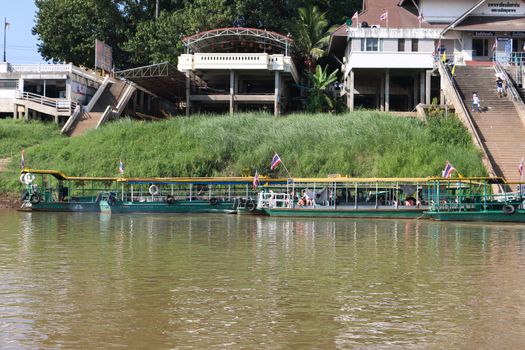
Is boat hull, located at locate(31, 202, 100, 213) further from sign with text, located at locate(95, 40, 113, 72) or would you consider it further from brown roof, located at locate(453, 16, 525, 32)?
brown roof, located at locate(453, 16, 525, 32)

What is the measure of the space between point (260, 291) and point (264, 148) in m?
27.4

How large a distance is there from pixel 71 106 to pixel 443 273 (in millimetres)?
37561

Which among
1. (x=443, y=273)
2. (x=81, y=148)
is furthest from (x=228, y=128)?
(x=443, y=273)

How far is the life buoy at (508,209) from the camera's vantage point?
30530 millimetres

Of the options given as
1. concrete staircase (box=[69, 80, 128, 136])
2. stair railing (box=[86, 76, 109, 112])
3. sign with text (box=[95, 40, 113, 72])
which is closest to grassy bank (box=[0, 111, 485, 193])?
concrete staircase (box=[69, 80, 128, 136])

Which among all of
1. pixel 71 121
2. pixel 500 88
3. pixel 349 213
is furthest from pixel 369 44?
pixel 71 121

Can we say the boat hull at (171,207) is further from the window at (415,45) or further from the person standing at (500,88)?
the window at (415,45)

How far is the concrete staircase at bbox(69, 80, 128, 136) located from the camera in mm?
47050

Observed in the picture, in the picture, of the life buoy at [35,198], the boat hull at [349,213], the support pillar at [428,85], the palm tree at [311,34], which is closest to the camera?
the boat hull at [349,213]

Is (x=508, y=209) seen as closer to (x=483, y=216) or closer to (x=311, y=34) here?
(x=483, y=216)

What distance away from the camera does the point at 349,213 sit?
33656 mm

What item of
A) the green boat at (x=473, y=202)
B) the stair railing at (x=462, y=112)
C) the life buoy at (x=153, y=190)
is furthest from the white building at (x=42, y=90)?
the green boat at (x=473, y=202)

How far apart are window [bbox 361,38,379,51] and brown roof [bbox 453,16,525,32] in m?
5.14

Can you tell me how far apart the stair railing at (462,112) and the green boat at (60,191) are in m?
18.6
